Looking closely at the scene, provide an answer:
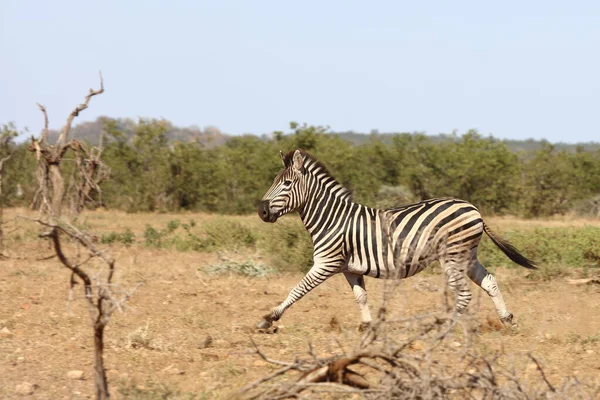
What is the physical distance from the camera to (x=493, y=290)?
765 cm

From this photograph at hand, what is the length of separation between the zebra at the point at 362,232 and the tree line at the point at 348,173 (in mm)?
15587

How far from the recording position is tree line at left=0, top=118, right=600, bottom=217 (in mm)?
25141

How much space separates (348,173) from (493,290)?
1777 cm

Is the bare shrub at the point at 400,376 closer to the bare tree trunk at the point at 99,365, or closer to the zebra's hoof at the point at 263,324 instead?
the bare tree trunk at the point at 99,365

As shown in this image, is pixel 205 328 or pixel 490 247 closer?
pixel 205 328

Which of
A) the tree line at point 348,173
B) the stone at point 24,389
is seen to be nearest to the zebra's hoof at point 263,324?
the stone at point 24,389

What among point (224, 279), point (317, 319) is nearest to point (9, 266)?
point (224, 279)

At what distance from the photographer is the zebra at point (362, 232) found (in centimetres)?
753

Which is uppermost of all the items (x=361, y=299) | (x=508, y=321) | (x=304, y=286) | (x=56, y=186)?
(x=56, y=186)

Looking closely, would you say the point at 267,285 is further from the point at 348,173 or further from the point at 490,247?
the point at 348,173

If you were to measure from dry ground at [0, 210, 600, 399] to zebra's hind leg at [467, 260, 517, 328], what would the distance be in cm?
12

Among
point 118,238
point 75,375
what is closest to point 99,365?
point 75,375

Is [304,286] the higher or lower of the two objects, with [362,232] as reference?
→ lower

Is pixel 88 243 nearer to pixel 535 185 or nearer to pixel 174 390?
pixel 174 390
